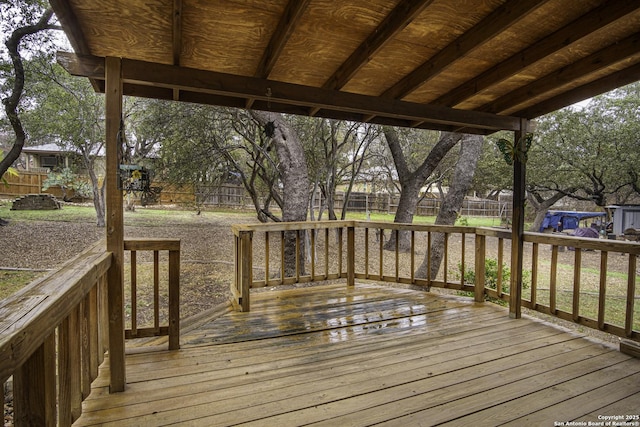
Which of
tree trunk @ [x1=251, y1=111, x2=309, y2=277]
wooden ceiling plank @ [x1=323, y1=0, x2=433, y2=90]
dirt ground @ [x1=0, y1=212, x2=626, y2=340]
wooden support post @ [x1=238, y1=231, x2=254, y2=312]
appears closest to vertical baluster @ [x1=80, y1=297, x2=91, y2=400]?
wooden support post @ [x1=238, y1=231, x2=254, y2=312]

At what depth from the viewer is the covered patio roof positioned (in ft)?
6.17

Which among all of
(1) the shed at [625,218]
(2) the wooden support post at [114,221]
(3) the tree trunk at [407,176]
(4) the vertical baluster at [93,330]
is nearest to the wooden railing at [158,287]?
(2) the wooden support post at [114,221]

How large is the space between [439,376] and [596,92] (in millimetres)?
2745

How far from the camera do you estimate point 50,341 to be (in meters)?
1.16

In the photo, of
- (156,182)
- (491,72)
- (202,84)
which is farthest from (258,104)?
(156,182)

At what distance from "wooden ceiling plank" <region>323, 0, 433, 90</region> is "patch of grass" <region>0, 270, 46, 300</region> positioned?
6100 millimetres

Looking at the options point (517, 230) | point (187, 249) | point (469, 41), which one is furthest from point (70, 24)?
point (187, 249)

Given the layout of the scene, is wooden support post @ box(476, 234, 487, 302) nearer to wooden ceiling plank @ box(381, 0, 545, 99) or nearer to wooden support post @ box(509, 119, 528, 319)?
wooden support post @ box(509, 119, 528, 319)

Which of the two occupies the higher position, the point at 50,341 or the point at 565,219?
the point at 50,341

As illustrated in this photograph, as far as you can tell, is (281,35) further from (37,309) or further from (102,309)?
(102,309)

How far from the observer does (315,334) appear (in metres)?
3.06

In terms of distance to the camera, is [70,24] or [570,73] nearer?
[70,24]

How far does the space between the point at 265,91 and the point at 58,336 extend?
2068 mm

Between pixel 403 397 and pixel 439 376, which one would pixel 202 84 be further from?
pixel 439 376
